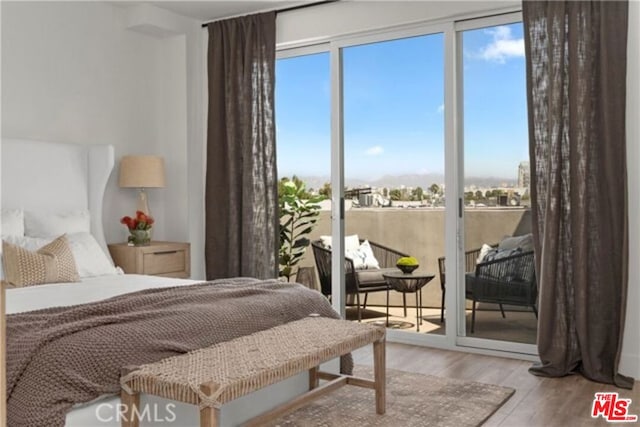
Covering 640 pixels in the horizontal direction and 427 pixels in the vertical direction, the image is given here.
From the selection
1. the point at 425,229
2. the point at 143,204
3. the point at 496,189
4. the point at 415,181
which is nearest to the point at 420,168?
the point at 415,181

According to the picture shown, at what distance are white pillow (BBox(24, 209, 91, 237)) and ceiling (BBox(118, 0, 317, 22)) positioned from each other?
1787mm

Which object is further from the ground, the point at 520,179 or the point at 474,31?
the point at 474,31

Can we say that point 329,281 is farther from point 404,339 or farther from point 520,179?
point 520,179

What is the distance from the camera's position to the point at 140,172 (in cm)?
496

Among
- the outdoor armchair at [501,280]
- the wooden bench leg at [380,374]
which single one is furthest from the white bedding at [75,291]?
the outdoor armchair at [501,280]

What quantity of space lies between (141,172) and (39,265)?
1.47 meters

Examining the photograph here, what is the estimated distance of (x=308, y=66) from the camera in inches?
204

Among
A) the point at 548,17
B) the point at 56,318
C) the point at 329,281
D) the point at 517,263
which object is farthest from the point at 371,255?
the point at 56,318

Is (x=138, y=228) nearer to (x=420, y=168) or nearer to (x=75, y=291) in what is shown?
(x=75, y=291)

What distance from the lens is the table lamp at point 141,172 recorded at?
195 inches

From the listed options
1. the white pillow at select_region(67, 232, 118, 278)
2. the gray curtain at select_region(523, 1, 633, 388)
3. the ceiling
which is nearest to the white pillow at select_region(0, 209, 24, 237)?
the white pillow at select_region(67, 232, 118, 278)

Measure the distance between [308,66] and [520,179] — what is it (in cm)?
197

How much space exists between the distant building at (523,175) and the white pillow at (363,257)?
123 centimetres

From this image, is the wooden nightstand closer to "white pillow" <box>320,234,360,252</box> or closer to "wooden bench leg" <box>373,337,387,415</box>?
"white pillow" <box>320,234,360,252</box>
